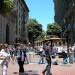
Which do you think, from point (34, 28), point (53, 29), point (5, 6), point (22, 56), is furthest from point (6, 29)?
point (22, 56)

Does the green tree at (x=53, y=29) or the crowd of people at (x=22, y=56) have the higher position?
the green tree at (x=53, y=29)

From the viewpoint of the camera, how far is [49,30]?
9012 centimetres

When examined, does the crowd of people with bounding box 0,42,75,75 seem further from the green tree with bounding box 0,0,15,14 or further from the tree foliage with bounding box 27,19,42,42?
the tree foliage with bounding box 27,19,42,42

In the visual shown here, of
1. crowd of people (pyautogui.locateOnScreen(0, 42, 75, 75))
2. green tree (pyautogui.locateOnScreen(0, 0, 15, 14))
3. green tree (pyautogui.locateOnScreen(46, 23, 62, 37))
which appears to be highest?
green tree (pyautogui.locateOnScreen(46, 23, 62, 37))

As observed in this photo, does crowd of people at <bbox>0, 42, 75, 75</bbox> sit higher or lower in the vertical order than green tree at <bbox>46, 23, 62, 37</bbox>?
lower

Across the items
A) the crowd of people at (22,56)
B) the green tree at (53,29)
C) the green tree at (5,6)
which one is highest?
the green tree at (53,29)

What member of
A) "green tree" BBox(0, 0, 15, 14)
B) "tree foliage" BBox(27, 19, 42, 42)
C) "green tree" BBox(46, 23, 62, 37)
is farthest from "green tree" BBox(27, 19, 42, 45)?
"green tree" BBox(0, 0, 15, 14)

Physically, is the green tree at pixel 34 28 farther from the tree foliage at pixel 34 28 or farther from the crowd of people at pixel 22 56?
the crowd of people at pixel 22 56

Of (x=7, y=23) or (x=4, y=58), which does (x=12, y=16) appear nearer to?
(x=7, y=23)

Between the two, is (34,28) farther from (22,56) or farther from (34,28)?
(22,56)

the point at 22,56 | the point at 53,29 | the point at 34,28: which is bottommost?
the point at 22,56

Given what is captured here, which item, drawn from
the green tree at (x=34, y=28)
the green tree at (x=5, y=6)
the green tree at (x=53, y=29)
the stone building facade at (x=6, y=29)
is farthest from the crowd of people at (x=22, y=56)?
the green tree at (x=34, y=28)

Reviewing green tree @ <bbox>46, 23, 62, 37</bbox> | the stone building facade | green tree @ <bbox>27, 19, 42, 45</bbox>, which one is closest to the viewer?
the stone building facade

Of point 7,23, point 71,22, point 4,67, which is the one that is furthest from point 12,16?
point 4,67
